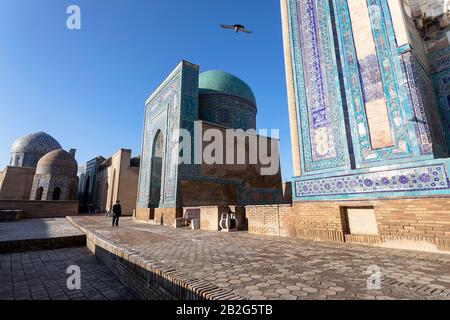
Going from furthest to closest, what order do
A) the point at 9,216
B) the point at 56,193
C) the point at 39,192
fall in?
the point at 56,193
the point at 39,192
the point at 9,216

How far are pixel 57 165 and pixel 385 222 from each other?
2889 centimetres

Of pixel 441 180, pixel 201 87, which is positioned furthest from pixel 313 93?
pixel 201 87

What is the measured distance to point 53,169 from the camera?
24109 millimetres

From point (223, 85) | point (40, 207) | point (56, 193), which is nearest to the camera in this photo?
point (223, 85)

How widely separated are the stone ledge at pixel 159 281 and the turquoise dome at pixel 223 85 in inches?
537

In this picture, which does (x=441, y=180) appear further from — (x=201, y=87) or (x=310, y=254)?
(x=201, y=87)

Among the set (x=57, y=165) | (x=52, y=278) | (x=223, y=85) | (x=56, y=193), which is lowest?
(x=52, y=278)

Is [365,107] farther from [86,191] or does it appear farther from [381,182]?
[86,191]

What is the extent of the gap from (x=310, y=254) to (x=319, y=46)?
4628mm

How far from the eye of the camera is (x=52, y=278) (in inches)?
132

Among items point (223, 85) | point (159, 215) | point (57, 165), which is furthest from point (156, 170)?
point (57, 165)

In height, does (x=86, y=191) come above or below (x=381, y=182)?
above

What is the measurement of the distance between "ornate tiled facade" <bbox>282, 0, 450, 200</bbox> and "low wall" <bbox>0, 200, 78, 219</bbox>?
742 inches

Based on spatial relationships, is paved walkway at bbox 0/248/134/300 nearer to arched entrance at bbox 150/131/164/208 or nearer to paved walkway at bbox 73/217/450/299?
paved walkway at bbox 73/217/450/299
